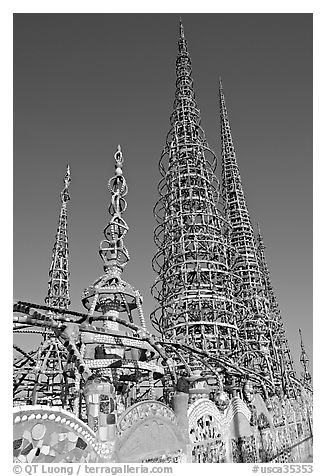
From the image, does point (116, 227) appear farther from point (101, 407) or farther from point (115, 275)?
point (101, 407)

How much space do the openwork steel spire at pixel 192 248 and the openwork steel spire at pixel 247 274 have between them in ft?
16.0

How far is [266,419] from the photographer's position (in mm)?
15797

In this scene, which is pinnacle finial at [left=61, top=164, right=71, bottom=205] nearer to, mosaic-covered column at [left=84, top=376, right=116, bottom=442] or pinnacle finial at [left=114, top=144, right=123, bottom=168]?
pinnacle finial at [left=114, top=144, right=123, bottom=168]

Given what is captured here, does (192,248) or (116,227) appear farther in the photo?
Result: (192,248)

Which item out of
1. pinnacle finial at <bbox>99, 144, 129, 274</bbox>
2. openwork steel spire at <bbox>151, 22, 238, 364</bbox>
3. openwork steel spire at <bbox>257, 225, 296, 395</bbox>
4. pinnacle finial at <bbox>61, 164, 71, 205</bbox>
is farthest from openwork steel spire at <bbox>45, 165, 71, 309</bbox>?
openwork steel spire at <bbox>257, 225, 296, 395</bbox>

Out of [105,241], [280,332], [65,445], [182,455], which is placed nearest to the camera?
[65,445]

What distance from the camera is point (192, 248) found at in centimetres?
3120

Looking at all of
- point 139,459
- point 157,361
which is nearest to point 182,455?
point 139,459

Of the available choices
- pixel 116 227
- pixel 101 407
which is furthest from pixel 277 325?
pixel 101 407

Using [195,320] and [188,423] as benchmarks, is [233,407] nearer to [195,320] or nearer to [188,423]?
[188,423]

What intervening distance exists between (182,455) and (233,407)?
3.58m

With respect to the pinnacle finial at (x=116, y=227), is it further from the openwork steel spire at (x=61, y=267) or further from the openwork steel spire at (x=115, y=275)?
the openwork steel spire at (x=61, y=267)

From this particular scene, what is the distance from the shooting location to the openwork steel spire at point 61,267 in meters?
29.6

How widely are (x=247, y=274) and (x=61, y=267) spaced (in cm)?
1752
